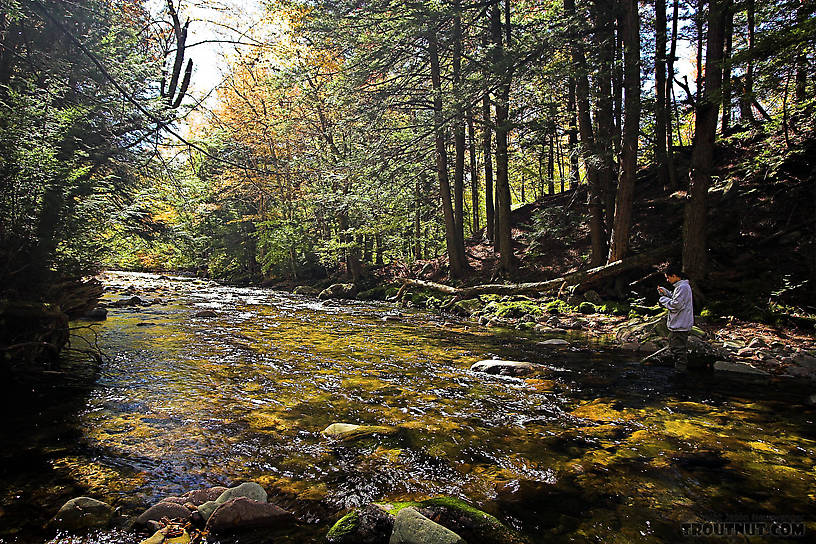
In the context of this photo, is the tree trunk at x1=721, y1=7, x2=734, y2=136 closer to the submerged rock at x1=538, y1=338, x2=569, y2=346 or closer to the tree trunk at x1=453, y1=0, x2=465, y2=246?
the submerged rock at x1=538, y1=338, x2=569, y2=346

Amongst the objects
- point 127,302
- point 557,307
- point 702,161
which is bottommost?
point 557,307

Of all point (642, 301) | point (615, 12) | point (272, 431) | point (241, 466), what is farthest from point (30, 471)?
point (615, 12)

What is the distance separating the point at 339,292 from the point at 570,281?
12638 millimetres

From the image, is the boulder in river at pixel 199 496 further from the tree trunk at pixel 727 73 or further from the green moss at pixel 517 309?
the green moss at pixel 517 309

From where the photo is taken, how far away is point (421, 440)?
4785 millimetres

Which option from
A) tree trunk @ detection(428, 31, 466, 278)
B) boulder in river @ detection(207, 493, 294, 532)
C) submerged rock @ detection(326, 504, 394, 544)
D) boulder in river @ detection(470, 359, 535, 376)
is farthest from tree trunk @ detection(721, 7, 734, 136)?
boulder in river @ detection(207, 493, 294, 532)

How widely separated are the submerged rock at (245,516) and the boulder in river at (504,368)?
4.74 meters

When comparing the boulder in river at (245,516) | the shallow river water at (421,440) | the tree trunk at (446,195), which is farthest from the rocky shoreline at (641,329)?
the boulder in river at (245,516)

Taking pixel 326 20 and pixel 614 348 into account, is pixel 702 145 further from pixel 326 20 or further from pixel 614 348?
pixel 326 20

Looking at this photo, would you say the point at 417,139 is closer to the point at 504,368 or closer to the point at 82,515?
the point at 504,368

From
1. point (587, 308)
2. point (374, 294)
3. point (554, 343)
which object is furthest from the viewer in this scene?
point (374, 294)

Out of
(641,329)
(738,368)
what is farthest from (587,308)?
(738,368)

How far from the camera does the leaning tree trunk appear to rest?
10.9 m

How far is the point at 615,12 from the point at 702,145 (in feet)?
14.2
